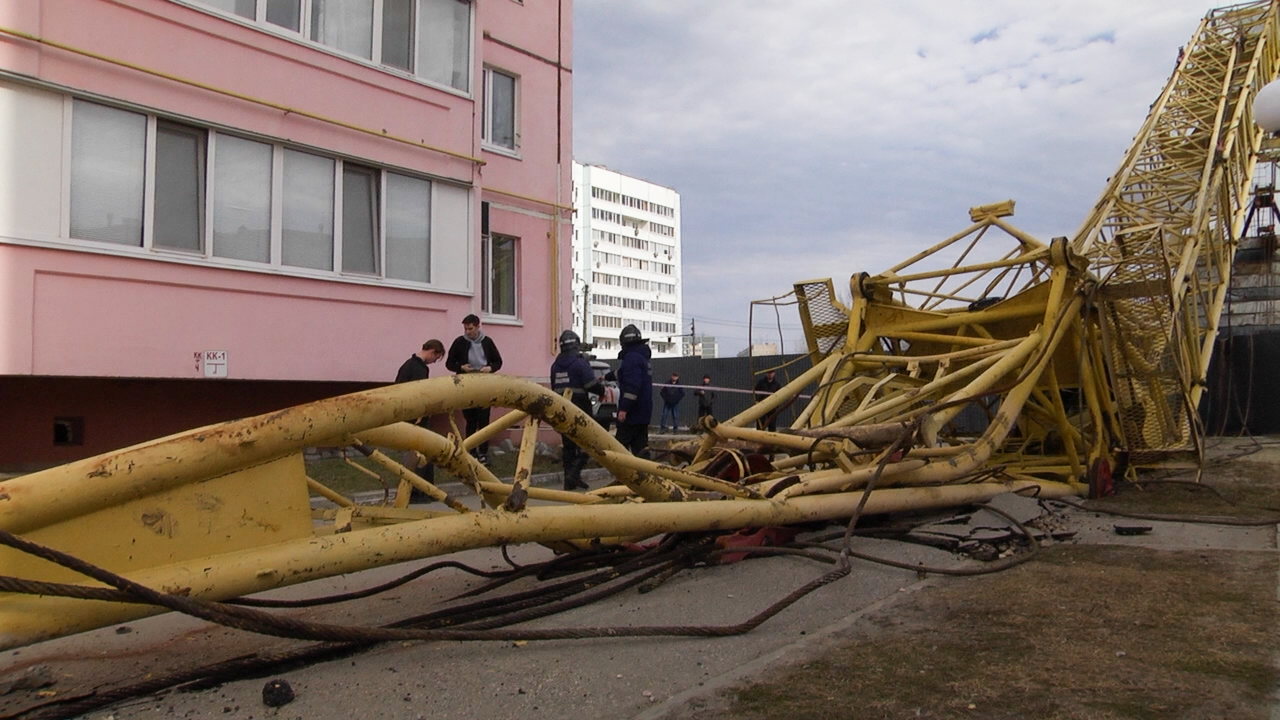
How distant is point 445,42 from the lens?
11938 millimetres

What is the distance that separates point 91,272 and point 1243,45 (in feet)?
51.1

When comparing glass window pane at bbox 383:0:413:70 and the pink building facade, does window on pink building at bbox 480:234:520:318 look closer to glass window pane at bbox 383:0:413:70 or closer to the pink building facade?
the pink building facade

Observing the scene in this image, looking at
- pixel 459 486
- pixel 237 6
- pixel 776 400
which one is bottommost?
pixel 459 486

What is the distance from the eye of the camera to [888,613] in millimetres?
3943

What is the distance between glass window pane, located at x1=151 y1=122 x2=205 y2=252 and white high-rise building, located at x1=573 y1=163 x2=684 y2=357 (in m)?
87.1

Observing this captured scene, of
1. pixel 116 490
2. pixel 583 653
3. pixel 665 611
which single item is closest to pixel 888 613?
pixel 665 611

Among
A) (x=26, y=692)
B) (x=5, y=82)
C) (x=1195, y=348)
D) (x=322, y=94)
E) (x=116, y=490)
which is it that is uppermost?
(x=322, y=94)

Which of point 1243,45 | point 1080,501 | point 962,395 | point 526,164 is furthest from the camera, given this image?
point 526,164

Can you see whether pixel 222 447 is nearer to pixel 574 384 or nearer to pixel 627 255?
pixel 574 384

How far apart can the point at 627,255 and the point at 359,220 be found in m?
98.6

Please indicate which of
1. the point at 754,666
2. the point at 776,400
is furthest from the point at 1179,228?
the point at 754,666

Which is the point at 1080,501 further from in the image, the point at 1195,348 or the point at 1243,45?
the point at 1243,45

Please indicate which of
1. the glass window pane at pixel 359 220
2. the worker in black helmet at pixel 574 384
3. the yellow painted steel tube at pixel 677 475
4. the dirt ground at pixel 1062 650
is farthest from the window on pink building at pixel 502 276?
the dirt ground at pixel 1062 650

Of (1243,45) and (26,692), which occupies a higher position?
(1243,45)
